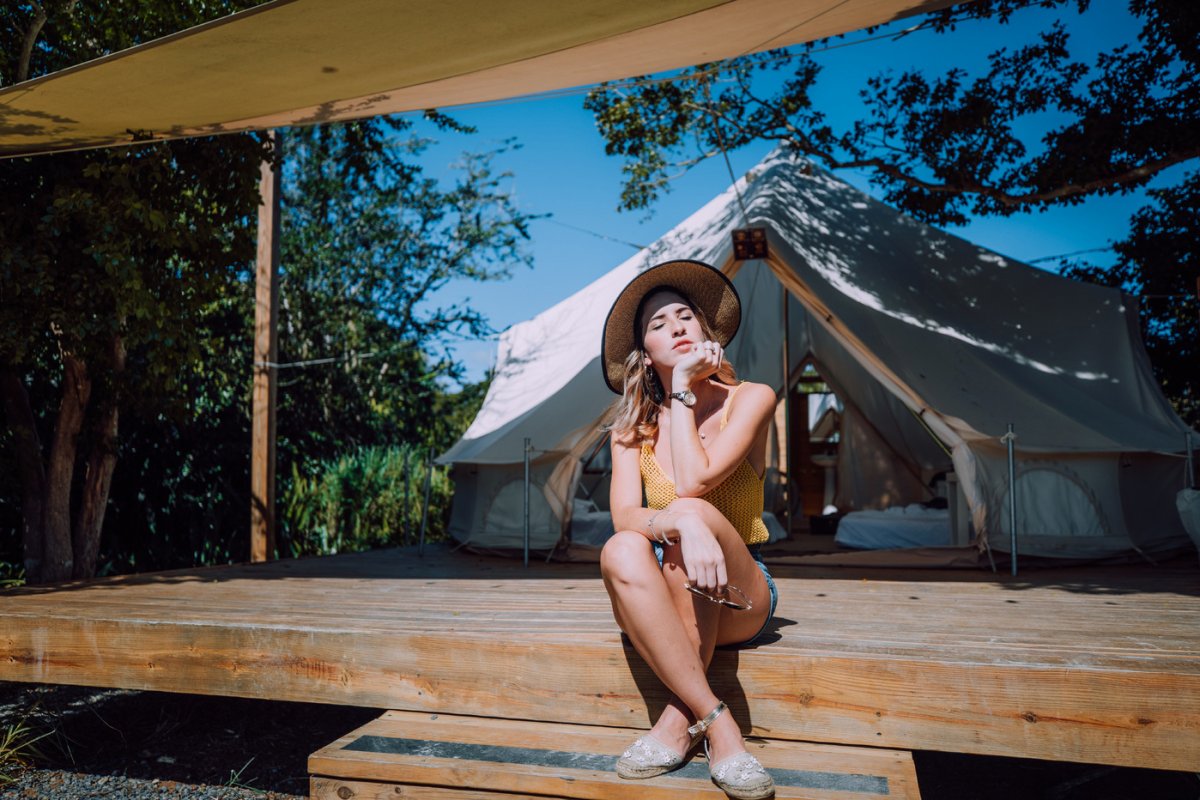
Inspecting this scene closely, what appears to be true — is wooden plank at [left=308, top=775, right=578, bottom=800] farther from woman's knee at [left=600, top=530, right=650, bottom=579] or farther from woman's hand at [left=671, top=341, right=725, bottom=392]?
woman's hand at [left=671, top=341, right=725, bottom=392]

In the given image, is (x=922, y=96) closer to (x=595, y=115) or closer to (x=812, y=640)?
(x=595, y=115)

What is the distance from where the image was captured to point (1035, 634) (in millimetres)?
2086

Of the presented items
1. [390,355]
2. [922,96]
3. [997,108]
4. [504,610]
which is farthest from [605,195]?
[504,610]

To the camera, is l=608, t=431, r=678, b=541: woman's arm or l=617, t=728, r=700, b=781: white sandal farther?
l=608, t=431, r=678, b=541: woman's arm

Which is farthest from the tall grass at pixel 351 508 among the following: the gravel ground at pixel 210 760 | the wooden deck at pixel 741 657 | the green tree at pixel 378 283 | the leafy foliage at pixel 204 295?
the wooden deck at pixel 741 657

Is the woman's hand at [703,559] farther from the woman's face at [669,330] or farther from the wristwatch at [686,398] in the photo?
the woman's face at [669,330]

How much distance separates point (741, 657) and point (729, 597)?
0.77ft

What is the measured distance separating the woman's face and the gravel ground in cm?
162

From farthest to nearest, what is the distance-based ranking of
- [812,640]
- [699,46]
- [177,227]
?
[177,227] → [699,46] → [812,640]

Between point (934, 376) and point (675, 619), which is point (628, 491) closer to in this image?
point (675, 619)

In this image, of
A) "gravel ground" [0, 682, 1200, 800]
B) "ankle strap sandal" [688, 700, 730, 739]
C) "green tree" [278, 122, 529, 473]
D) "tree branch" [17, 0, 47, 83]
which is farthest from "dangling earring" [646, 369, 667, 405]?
"green tree" [278, 122, 529, 473]

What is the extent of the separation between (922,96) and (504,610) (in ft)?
15.9

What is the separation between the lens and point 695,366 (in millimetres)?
1869

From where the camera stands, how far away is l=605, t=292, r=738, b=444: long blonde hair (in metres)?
2.00
